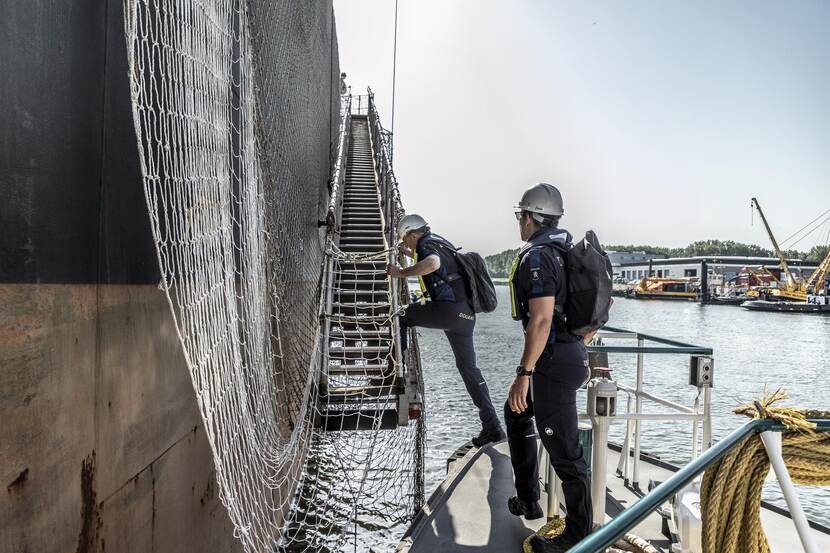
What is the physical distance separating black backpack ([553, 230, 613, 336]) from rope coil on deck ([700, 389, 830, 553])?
126 cm

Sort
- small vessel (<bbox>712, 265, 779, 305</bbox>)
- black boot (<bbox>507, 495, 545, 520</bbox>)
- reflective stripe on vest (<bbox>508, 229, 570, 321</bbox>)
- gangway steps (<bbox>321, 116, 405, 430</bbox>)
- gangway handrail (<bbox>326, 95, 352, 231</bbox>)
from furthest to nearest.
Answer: small vessel (<bbox>712, 265, 779, 305</bbox>) → gangway handrail (<bbox>326, 95, 352, 231</bbox>) → gangway steps (<bbox>321, 116, 405, 430</bbox>) → black boot (<bbox>507, 495, 545, 520</bbox>) → reflective stripe on vest (<bbox>508, 229, 570, 321</bbox>)

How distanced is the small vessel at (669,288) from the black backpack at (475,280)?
3480 inches

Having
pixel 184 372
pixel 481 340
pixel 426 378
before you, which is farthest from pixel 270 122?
pixel 481 340

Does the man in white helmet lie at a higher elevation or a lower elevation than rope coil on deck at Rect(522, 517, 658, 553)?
higher

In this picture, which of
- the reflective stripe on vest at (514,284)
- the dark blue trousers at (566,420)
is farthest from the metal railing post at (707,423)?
the reflective stripe on vest at (514,284)

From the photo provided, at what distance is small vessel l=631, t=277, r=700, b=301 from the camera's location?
284 ft

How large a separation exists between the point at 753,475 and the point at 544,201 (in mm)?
1973

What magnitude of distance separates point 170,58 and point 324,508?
8.25 metres

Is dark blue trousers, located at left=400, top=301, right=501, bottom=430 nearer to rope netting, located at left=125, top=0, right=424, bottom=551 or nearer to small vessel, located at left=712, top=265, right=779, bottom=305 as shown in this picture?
rope netting, located at left=125, top=0, right=424, bottom=551

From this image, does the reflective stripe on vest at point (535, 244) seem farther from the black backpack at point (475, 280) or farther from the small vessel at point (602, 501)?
the black backpack at point (475, 280)

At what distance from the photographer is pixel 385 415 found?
638 cm

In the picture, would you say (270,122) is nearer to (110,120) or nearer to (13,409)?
(110,120)

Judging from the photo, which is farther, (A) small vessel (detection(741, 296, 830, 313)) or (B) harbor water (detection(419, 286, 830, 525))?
(A) small vessel (detection(741, 296, 830, 313))

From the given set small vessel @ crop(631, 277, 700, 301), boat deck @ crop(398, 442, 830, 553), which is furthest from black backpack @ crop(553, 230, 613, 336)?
small vessel @ crop(631, 277, 700, 301)
